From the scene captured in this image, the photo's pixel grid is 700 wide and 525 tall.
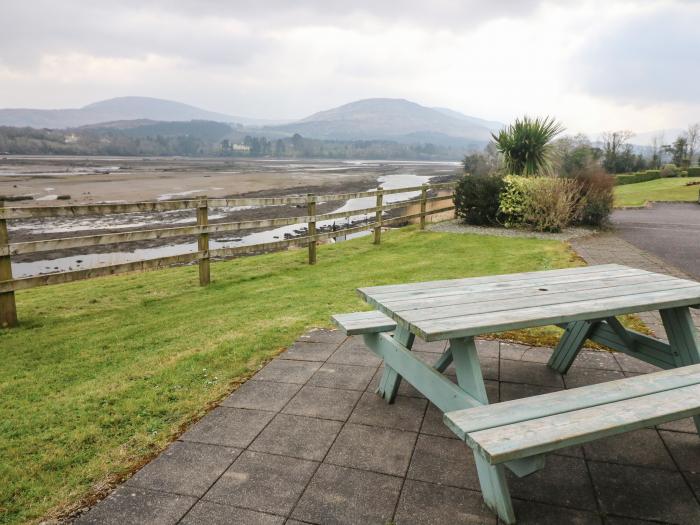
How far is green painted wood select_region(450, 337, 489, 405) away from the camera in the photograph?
2.38 m

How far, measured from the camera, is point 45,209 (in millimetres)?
5520

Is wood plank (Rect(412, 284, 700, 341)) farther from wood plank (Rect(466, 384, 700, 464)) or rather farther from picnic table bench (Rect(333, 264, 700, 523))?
wood plank (Rect(466, 384, 700, 464))

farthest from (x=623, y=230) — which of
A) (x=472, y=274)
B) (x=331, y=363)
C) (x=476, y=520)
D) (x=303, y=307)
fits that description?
(x=476, y=520)

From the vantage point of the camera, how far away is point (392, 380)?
321 centimetres

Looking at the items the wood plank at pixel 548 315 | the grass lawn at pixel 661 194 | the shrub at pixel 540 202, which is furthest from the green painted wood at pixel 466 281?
the grass lawn at pixel 661 194

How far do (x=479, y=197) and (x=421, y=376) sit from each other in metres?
11.6

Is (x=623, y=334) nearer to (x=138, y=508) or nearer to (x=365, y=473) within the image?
(x=365, y=473)

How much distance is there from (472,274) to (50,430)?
6.00m

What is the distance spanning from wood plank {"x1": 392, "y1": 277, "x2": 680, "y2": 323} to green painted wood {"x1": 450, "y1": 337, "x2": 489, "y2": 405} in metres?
0.16

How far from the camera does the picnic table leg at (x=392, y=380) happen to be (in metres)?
3.09

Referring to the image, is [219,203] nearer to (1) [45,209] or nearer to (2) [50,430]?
(1) [45,209]

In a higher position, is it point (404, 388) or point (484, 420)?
point (484, 420)

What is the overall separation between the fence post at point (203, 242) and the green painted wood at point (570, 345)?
5320 mm

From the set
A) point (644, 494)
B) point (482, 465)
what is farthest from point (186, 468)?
point (644, 494)
